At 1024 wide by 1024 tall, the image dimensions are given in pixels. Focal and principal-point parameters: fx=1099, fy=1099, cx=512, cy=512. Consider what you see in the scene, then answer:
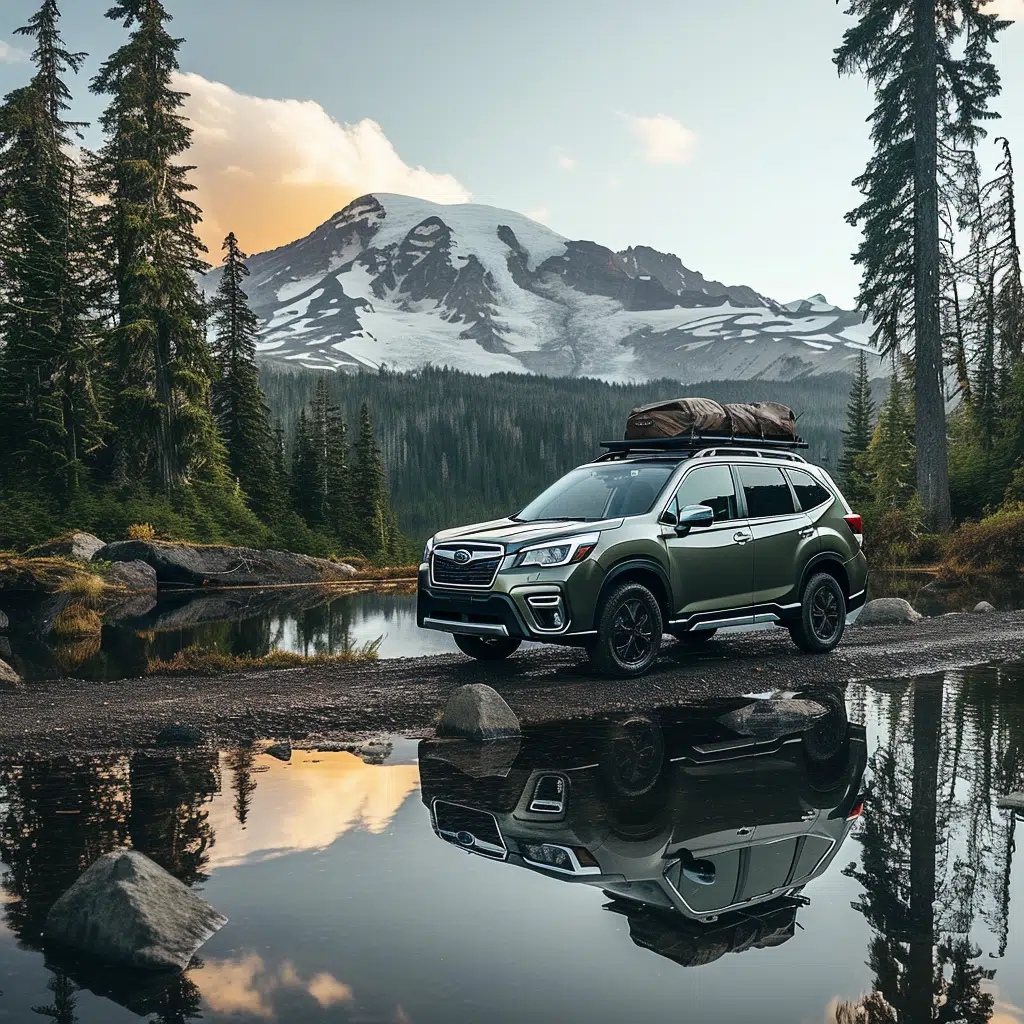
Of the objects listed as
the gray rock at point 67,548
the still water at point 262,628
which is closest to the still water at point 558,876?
the still water at point 262,628

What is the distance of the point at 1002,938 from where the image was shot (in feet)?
14.2

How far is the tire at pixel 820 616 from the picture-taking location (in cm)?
→ 1240

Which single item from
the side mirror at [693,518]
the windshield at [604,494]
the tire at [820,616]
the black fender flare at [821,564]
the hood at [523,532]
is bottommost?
the tire at [820,616]

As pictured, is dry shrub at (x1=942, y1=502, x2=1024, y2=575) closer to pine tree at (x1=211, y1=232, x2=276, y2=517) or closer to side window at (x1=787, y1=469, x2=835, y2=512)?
side window at (x1=787, y1=469, x2=835, y2=512)

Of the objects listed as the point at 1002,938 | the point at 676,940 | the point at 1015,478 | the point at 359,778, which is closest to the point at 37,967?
the point at 676,940

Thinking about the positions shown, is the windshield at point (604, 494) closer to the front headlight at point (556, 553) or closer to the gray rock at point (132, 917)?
the front headlight at point (556, 553)

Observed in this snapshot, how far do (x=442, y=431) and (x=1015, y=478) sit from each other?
15753 cm

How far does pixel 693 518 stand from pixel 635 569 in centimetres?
84

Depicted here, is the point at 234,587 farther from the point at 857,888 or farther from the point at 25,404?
the point at 857,888

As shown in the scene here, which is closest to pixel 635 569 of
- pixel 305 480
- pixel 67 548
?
pixel 67 548

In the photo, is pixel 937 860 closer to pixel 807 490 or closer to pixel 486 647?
pixel 486 647

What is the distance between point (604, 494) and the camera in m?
11.6

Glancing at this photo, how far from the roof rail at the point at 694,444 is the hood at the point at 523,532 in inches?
47.6

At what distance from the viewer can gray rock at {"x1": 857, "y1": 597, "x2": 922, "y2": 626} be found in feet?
53.0
